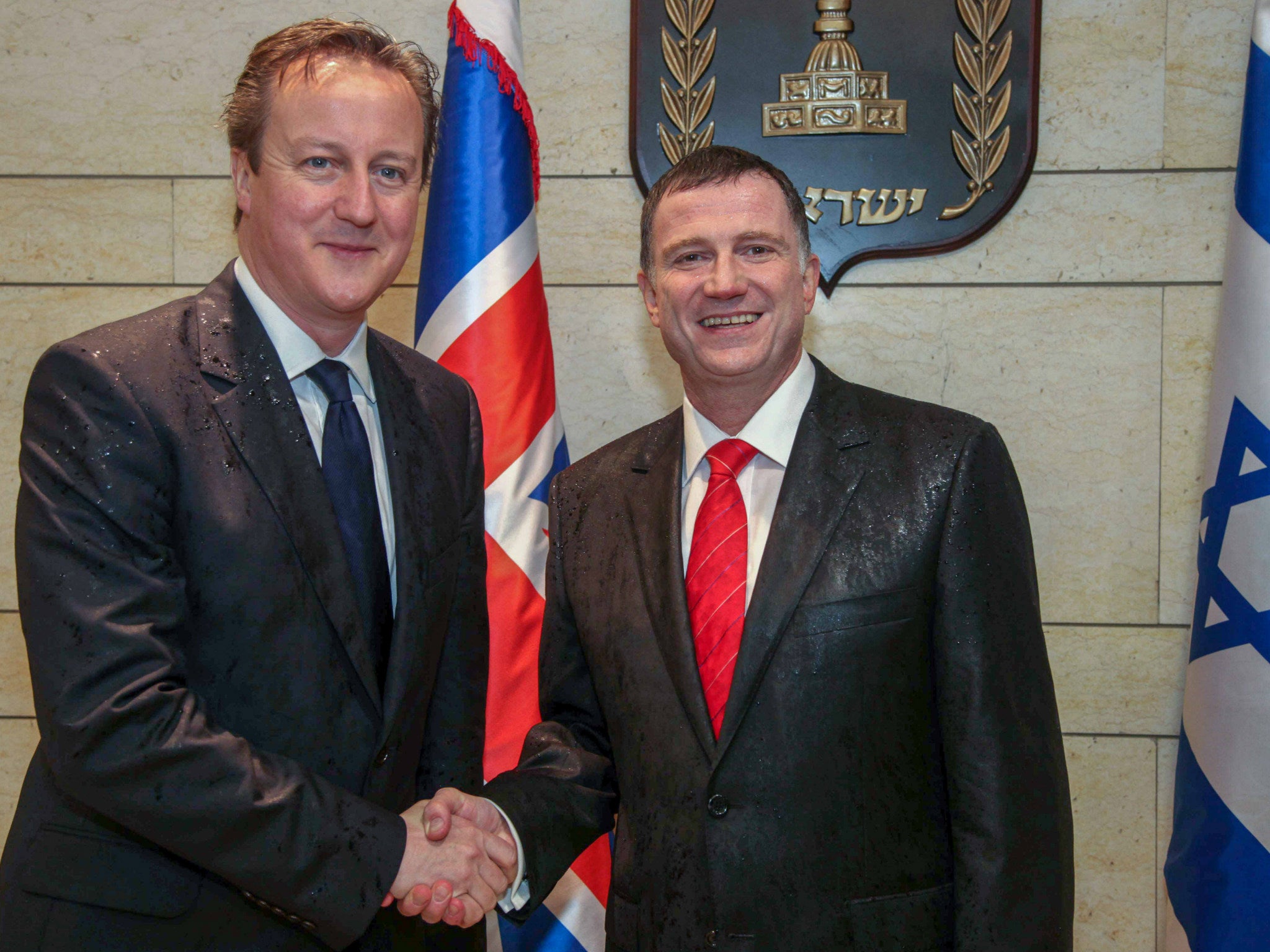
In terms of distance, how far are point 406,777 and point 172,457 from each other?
0.66m

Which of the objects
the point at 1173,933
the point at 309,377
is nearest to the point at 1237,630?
the point at 1173,933

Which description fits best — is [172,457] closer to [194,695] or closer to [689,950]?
[194,695]

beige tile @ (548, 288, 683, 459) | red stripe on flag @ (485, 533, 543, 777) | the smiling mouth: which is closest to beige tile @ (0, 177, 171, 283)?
beige tile @ (548, 288, 683, 459)

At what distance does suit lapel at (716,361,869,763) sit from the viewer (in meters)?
1.74

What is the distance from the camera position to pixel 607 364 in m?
3.20

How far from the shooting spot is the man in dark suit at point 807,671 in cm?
172

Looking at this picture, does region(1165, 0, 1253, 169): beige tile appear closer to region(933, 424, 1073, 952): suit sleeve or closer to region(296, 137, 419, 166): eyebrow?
region(933, 424, 1073, 952): suit sleeve

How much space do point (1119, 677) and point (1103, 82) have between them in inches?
63.5

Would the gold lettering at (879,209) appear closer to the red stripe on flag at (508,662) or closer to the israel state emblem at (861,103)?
the israel state emblem at (861,103)

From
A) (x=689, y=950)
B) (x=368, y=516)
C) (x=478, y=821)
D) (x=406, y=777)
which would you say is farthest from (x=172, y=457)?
(x=689, y=950)

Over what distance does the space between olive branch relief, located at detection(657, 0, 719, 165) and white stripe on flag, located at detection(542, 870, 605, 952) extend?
6.33 ft

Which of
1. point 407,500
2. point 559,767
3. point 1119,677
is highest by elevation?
point 407,500

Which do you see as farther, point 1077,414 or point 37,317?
point 37,317

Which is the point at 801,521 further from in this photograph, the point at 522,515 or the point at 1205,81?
the point at 1205,81
